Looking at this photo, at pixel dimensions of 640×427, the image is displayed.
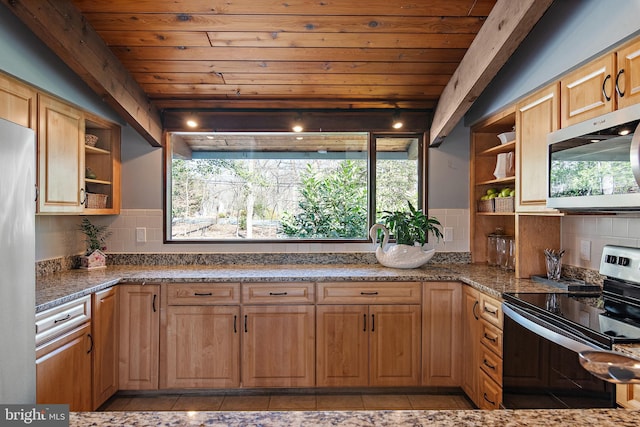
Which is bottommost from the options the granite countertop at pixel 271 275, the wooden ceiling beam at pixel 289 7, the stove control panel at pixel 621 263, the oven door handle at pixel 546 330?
the oven door handle at pixel 546 330

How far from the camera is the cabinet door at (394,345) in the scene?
2.84 meters

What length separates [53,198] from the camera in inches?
98.3

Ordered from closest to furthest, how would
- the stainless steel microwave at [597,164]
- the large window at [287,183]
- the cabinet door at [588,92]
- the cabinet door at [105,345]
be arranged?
the stainless steel microwave at [597,164] → the cabinet door at [588,92] → the cabinet door at [105,345] → the large window at [287,183]

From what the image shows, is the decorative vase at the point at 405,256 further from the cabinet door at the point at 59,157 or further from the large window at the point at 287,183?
the cabinet door at the point at 59,157

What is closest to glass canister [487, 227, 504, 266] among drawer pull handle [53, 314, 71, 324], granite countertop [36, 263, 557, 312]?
granite countertop [36, 263, 557, 312]

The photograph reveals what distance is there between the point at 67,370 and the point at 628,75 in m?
3.06

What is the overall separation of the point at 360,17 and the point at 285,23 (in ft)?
1.43

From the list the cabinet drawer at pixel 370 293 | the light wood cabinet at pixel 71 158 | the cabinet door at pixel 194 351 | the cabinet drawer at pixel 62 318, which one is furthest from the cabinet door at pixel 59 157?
the cabinet drawer at pixel 370 293

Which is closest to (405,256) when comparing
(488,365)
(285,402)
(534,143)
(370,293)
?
(370,293)

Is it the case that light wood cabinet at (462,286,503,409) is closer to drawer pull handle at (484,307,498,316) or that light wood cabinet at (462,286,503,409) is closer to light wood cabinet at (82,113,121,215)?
drawer pull handle at (484,307,498,316)

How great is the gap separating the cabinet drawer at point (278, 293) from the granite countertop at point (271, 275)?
0.05 m

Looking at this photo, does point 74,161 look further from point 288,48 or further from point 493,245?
point 493,245

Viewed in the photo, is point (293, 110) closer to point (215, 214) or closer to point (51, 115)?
point (215, 214)

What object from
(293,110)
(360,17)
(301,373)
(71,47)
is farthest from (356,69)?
(301,373)
